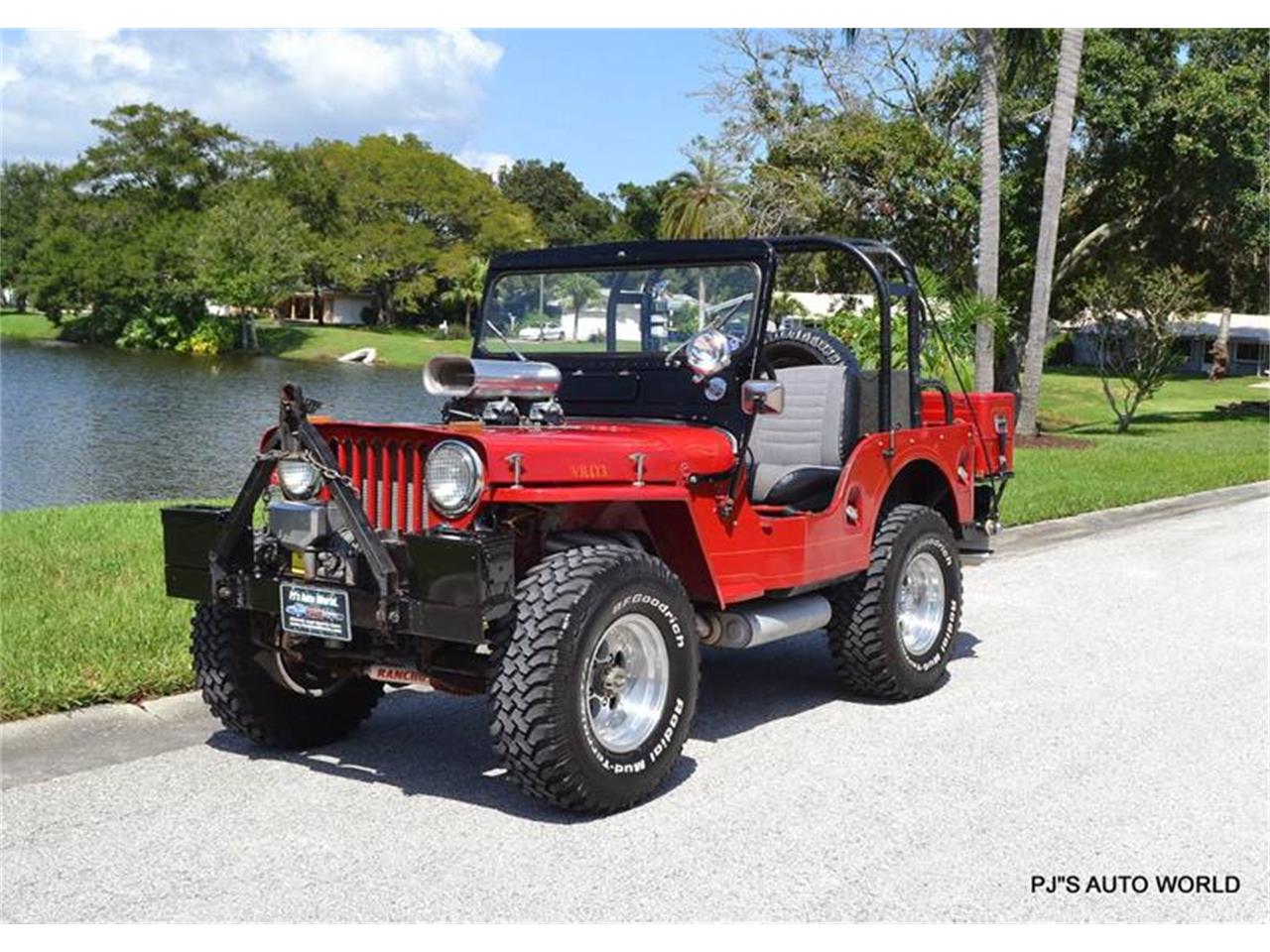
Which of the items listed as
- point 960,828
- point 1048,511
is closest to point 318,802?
point 960,828

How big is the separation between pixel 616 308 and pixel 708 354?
0.74 metres

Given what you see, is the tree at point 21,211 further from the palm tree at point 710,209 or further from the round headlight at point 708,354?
the round headlight at point 708,354

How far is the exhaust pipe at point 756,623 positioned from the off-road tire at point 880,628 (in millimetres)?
337

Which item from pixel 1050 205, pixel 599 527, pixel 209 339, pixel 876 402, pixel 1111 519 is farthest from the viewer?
pixel 209 339

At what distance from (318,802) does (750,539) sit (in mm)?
1989

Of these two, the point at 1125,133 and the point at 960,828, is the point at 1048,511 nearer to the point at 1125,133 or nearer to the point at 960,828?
the point at 960,828

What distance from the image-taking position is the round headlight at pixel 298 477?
197 inches

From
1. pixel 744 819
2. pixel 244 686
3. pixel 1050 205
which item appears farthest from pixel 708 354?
pixel 1050 205

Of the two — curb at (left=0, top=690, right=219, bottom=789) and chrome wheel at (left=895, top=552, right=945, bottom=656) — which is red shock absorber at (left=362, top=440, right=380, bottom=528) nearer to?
curb at (left=0, top=690, right=219, bottom=789)

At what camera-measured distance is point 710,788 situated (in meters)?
5.38

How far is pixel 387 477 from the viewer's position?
504 cm

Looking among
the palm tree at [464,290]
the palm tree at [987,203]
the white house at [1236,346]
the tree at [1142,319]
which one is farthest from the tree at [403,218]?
the palm tree at [987,203]

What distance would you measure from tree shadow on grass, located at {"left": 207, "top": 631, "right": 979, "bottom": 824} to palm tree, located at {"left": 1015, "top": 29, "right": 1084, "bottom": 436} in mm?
16051

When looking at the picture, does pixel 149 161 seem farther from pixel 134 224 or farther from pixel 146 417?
pixel 146 417
